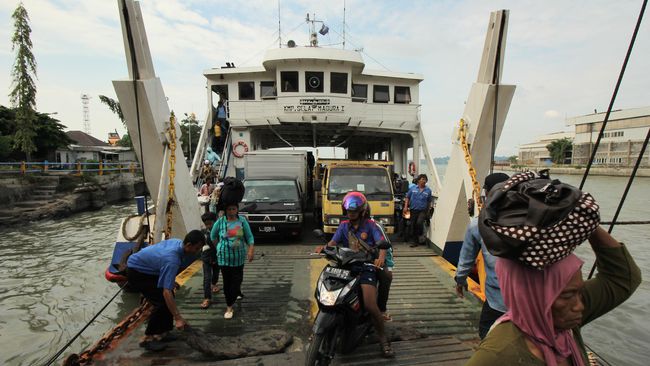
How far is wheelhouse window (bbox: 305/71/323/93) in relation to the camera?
10789 mm

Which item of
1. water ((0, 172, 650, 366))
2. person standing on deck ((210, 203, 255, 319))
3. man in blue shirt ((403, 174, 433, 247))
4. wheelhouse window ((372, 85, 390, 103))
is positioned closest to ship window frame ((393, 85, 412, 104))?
wheelhouse window ((372, 85, 390, 103))

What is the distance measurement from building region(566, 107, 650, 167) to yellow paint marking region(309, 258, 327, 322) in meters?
57.3

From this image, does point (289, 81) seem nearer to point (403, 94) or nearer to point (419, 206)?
point (403, 94)

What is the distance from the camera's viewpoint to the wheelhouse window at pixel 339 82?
10.8 meters

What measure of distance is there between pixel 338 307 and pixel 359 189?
5254mm

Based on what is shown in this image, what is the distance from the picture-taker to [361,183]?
8047mm

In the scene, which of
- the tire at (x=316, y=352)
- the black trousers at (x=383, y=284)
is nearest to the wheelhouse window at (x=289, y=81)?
the black trousers at (x=383, y=284)

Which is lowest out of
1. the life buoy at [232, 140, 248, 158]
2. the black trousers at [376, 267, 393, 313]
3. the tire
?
the tire

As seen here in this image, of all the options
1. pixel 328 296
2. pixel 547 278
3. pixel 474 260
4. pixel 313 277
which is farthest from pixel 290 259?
pixel 547 278

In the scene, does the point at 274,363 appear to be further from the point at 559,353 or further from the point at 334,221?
the point at 334,221

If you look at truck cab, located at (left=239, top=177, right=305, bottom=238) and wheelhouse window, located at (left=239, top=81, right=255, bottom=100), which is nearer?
truck cab, located at (left=239, top=177, right=305, bottom=238)

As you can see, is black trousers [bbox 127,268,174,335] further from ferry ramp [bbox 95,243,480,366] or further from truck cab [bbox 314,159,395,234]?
truck cab [bbox 314,159,395,234]

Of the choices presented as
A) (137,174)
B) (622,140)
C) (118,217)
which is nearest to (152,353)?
(118,217)

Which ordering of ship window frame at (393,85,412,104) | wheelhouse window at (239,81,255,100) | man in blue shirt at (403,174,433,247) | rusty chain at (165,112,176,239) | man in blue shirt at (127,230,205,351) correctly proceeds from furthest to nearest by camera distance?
ship window frame at (393,85,412,104) → wheelhouse window at (239,81,255,100) → man in blue shirt at (403,174,433,247) → rusty chain at (165,112,176,239) → man in blue shirt at (127,230,205,351)
